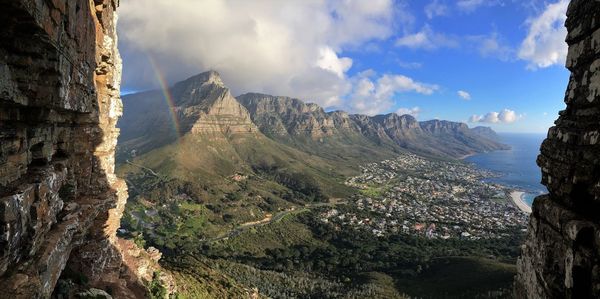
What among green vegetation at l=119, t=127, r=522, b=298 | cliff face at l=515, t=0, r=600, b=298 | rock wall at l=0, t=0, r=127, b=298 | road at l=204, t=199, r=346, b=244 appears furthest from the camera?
road at l=204, t=199, r=346, b=244

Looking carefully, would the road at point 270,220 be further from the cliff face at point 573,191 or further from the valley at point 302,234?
the cliff face at point 573,191

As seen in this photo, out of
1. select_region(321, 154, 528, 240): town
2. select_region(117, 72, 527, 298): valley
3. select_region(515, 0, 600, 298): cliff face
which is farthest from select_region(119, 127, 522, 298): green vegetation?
select_region(515, 0, 600, 298): cliff face

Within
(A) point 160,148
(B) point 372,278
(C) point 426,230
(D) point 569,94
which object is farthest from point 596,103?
(A) point 160,148

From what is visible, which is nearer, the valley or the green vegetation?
the green vegetation

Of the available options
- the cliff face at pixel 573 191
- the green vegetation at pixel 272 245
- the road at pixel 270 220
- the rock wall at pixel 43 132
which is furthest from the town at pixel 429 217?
the cliff face at pixel 573 191

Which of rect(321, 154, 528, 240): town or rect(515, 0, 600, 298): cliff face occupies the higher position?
rect(515, 0, 600, 298): cliff face

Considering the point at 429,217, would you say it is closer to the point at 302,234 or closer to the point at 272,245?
the point at 302,234

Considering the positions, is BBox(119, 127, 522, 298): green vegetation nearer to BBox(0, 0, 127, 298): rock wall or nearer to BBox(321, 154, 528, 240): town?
BBox(321, 154, 528, 240): town
